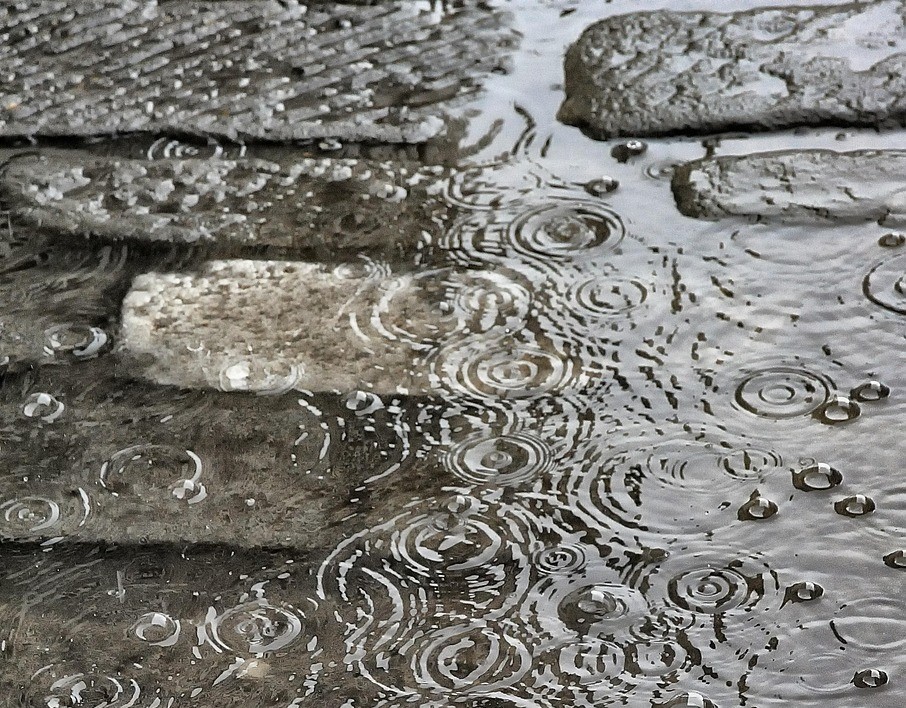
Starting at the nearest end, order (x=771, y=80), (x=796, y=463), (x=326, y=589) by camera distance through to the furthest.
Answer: (x=326, y=589), (x=796, y=463), (x=771, y=80)

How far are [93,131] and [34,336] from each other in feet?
2.12

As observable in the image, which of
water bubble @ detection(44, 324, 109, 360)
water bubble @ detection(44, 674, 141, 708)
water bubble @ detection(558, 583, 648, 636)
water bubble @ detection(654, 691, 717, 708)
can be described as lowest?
water bubble @ detection(654, 691, 717, 708)

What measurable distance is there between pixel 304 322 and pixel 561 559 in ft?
2.05

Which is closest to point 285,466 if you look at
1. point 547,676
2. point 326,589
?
point 326,589

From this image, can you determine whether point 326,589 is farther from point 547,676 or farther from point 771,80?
point 771,80

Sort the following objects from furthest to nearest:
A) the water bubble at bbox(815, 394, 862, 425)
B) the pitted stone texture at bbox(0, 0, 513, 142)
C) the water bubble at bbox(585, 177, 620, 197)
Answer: the pitted stone texture at bbox(0, 0, 513, 142), the water bubble at bbox(585, 177, 620, 197), the water bubble at bbox(815, 394, 862, 425)

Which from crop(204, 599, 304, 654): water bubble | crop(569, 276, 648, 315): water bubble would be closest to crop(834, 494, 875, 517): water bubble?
crop(569, 276, 648, 315): water bubble

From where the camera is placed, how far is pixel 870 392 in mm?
1592

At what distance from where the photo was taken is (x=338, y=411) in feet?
5.36

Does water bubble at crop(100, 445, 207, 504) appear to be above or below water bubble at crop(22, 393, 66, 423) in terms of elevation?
below

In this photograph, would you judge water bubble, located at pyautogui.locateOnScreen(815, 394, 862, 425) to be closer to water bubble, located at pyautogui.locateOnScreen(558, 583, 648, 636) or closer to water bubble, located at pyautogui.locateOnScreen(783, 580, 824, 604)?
water bubble, located at pyautogui.locateOnScreen(783, 580, 824, 604)

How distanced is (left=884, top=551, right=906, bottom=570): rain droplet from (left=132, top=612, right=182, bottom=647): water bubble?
34.3 inches

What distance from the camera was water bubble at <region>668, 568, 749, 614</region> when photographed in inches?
52.2

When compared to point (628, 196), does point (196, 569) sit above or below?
below
